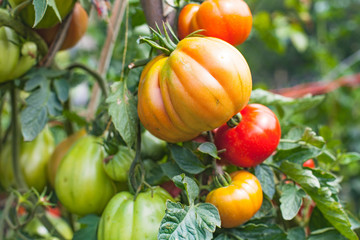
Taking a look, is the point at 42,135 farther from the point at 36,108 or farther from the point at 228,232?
the point at 228,232

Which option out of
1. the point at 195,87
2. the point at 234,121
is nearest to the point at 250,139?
A: the point at 234,121

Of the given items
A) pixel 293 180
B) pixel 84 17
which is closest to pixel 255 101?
pixel 293 180

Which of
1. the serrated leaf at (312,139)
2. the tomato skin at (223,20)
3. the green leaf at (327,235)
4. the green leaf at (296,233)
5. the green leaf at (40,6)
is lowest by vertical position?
the green leaf at (327,235)

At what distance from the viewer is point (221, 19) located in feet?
1.64

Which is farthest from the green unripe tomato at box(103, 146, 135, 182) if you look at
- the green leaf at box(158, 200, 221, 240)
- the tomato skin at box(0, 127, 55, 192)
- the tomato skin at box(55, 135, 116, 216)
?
the tomato skin at box(0, 127, 55, 192)

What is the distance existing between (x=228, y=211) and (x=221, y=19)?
0.25m

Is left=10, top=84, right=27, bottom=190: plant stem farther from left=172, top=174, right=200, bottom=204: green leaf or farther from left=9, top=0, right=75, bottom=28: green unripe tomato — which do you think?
left=172, top=174, right=200, bottom=204: green leaf

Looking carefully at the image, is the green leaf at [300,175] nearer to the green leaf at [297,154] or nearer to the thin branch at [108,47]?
the green leaf at [297,154]

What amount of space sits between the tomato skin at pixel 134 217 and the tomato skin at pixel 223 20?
24cm

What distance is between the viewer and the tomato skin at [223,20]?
50 centimetres

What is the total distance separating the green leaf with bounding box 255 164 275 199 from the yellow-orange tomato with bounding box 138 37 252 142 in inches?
5.5

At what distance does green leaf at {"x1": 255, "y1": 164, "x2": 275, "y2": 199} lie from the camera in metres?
0.53

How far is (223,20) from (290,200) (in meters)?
0.27

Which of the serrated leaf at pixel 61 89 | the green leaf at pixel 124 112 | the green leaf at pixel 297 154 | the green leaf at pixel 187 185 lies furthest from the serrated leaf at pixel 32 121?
the green leaf at pixel 297 154
